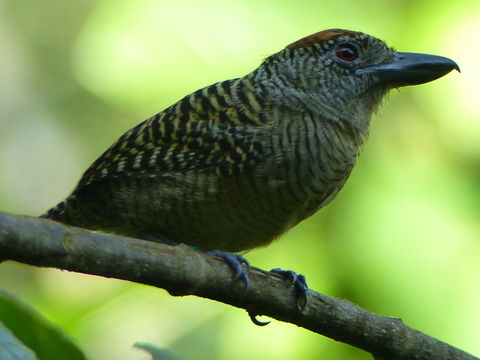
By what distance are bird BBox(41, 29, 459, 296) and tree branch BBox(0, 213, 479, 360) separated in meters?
0.51

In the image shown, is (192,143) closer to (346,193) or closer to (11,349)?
A: (346,193)

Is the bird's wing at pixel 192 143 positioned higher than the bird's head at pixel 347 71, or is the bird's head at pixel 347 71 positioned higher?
the bird's head at pixel 347 71

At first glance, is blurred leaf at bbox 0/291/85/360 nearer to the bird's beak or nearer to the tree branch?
the tree branch

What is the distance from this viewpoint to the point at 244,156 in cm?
384

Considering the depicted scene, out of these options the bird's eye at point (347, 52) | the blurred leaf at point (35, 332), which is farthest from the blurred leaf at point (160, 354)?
the bird's eye at point (347, 52)

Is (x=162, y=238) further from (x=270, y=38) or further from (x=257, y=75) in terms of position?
(x=270, y=38)

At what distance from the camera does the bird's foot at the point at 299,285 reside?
329 cm

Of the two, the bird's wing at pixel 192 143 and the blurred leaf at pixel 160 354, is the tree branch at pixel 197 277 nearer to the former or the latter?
the blurred leaf at pixel 160 354

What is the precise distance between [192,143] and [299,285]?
941mm

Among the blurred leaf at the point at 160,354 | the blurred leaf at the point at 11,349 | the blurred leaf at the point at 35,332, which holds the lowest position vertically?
the blurred leaf at the point at 160,354

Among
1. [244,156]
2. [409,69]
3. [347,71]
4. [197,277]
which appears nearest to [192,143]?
[244,156]

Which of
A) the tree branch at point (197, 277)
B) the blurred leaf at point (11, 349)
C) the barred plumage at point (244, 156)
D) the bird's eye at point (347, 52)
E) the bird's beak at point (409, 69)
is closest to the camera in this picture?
the blurred leaf at point (11, 349)

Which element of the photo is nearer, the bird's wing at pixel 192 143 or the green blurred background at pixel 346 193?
the bird's wing at pixel 192 143

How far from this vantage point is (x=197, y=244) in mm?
4109
